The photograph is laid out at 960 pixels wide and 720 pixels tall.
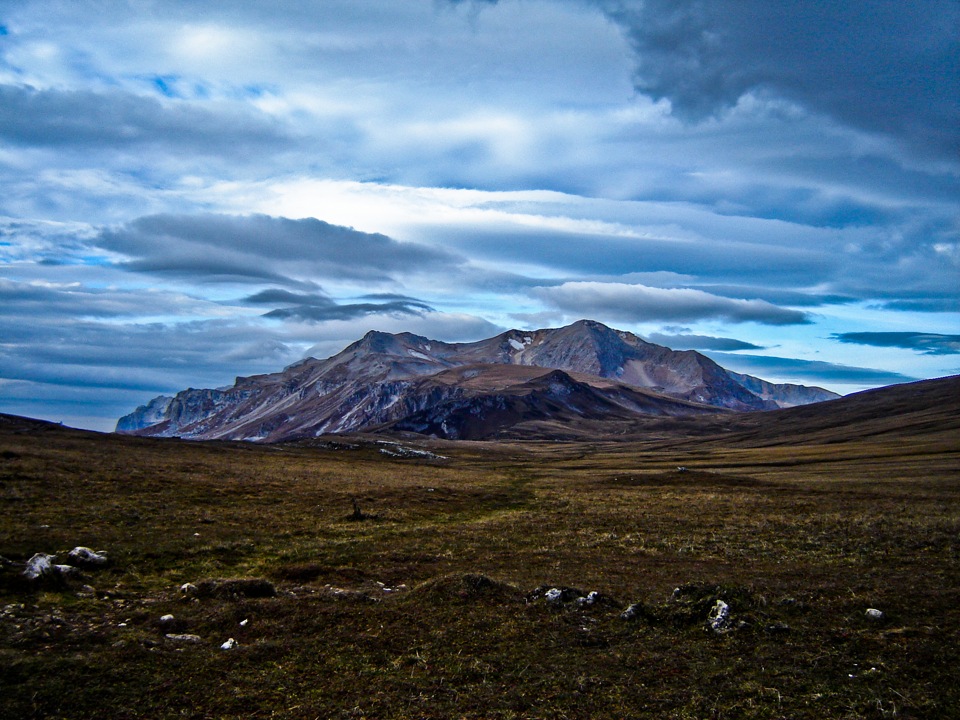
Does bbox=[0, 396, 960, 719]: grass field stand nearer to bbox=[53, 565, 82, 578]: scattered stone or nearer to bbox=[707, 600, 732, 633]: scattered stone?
bbox=[707, 600, 732, 633]: scattered stone

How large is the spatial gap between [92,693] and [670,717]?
42.3 feet

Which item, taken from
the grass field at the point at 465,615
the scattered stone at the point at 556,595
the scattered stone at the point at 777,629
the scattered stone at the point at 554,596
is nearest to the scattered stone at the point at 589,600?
the grass field at the point at 465,615

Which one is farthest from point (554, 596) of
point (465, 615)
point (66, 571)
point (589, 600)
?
point (66, 571)

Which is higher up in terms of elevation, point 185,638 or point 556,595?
point 556,595

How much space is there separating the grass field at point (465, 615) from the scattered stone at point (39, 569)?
1.63ft

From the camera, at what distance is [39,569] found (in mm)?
20578

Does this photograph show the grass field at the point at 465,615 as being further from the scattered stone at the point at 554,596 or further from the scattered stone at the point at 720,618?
the scattered stone at the point at 554,596

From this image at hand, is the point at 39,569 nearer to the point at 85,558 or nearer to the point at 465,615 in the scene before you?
the point at 85,558

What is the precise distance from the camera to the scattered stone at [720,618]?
56.0 feet

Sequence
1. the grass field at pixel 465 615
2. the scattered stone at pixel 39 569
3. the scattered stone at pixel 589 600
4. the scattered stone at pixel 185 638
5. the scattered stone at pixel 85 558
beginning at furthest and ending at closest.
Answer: the scattered stone at pixel 85 558 < the scattered stone at pixel 39 569 < the scattered stone at pixel 589 600 < the scattered stone at pixel 185 638 < the grass field at pixel 465 615

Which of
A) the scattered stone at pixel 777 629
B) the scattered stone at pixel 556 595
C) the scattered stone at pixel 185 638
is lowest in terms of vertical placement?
the scattered stone at pixel 185 638

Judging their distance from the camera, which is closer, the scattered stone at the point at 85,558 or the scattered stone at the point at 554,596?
the scattered stone at the point at 554,596

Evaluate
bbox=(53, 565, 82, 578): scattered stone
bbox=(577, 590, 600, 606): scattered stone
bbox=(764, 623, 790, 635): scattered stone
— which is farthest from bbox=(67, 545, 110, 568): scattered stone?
bbox=(764, 623, 790, 635): scattered stone

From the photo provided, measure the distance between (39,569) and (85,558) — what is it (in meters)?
2.78
